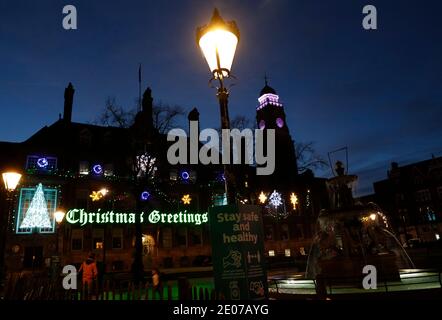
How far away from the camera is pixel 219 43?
5453mm

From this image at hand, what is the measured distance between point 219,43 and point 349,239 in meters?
10.3

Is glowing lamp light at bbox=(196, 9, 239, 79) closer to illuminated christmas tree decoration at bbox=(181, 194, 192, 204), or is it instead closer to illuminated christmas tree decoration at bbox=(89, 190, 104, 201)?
illuminated christmas tree decoration at bbox=(89, 190, 104, 201)

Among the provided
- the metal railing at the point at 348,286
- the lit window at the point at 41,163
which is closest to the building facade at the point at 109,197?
the lit window at the point at 41,163

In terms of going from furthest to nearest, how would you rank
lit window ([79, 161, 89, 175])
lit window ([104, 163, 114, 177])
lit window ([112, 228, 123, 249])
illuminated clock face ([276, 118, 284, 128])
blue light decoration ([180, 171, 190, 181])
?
illuminated clock face ([276, 118, 284, 128])
blue light decoration ([180, 171, 190, 181])
lit window ([104, 163, 114, 177])
lit window ([79, 161, 89, 175])
lit window ([112, 228, 123, 249])

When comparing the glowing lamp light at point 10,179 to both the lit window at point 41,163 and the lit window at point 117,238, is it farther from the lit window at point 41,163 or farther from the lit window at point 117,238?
the lit window at point 117,238

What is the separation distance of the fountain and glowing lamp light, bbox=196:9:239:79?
8951 millimetres

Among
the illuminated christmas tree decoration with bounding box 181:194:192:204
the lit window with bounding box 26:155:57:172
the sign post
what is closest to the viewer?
the sign post

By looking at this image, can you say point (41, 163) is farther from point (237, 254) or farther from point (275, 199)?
point (237, 254)

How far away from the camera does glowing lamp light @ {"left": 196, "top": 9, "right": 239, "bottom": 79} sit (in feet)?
17.8

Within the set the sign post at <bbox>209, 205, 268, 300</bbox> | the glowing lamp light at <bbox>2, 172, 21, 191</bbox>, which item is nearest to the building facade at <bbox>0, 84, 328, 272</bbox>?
the glowing lamp light at <bbox>2, 172, 21, 191</bbox>

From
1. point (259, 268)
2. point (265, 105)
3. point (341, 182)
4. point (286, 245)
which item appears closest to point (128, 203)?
point (286, 245)

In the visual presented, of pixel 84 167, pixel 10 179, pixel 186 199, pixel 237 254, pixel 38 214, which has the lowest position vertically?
pixel 237 254

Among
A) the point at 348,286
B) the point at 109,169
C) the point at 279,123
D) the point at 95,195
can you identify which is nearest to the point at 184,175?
the point at 109,169

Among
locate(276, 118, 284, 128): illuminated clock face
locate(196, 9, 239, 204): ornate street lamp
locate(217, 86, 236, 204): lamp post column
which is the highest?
locate(276, 118, 284, 128): illuminated clock face
